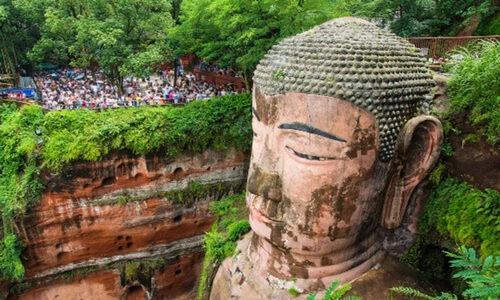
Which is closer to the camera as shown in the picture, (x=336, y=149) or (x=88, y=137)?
(x=336, y=149)

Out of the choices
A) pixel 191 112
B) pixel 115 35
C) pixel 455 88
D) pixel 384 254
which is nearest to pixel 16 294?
pixel 191 112

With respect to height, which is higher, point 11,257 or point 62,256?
point 11,257

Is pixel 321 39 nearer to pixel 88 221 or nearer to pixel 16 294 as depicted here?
pixel 88 221

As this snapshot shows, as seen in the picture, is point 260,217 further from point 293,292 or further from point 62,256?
point 62,256

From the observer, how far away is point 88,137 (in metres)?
12.6

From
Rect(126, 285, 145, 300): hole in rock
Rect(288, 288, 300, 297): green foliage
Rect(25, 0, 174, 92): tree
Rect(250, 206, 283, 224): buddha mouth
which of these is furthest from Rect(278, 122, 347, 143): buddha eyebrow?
Rect(126, 285, 145, 300): hole in rock

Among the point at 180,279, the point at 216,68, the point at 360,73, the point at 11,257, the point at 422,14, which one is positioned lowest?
the point at 180,279

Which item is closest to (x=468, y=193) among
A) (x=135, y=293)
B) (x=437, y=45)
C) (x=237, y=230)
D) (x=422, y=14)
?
(x=237, y=230)

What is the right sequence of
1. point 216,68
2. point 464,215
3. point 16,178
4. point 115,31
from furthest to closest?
point 216,68
point 115,31
point 16,178
point 464,215

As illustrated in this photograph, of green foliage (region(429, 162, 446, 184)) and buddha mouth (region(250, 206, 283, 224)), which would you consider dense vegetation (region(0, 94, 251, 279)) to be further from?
green foliage (region(429, 162, 446, 184))

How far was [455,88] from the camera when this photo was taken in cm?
561

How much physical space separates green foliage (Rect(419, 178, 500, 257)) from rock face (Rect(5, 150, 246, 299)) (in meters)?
→ 9.63

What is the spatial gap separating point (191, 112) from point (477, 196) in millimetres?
10327

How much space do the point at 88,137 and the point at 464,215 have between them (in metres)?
11.4
